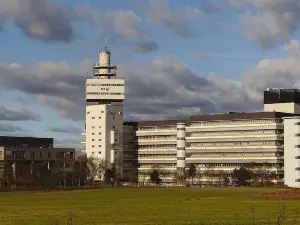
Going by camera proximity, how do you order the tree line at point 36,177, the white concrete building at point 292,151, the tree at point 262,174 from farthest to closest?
the white concrete building at point 292,151 → the tree at point 262,174 → the tree line at point 36,177

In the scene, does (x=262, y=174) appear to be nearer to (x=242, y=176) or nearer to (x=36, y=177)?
(x=242, y=176)

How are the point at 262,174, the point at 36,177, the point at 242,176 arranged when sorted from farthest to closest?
the point at 262,174 < the point at 242,176 < the point at 36,177

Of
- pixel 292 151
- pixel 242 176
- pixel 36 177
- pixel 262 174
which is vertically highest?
pixel 292 151

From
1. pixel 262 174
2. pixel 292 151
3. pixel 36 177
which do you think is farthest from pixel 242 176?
pixel 36 177

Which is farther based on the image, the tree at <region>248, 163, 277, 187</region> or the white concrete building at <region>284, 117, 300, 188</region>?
the white concrete building at <region>284, 117, 300, 188</region>

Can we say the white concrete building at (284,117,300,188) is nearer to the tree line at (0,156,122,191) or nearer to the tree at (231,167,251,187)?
the tree at (231,167,251,187)

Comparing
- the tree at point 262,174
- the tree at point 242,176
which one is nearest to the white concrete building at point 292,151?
the tree at point 262,174

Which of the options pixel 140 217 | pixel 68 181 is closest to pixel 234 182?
pixel 68 181

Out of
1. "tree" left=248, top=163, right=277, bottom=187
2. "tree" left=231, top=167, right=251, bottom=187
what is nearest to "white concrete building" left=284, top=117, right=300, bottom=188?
"tree" left=248, top=163, right=277, bottom=187

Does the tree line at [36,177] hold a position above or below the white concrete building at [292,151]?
below

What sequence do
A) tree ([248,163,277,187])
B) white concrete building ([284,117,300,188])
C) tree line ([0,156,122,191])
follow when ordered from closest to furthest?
tree line ([0,156,122,191]) → tree ([248,163,277,187]) → white concrete building ([284,117,300,188])

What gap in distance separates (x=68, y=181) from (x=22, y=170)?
14.4m

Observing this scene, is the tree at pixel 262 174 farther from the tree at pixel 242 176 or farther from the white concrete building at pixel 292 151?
the white concrete building at pixel 292 151

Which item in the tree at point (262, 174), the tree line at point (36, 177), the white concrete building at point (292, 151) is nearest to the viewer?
the tree line at point (36, 177)
